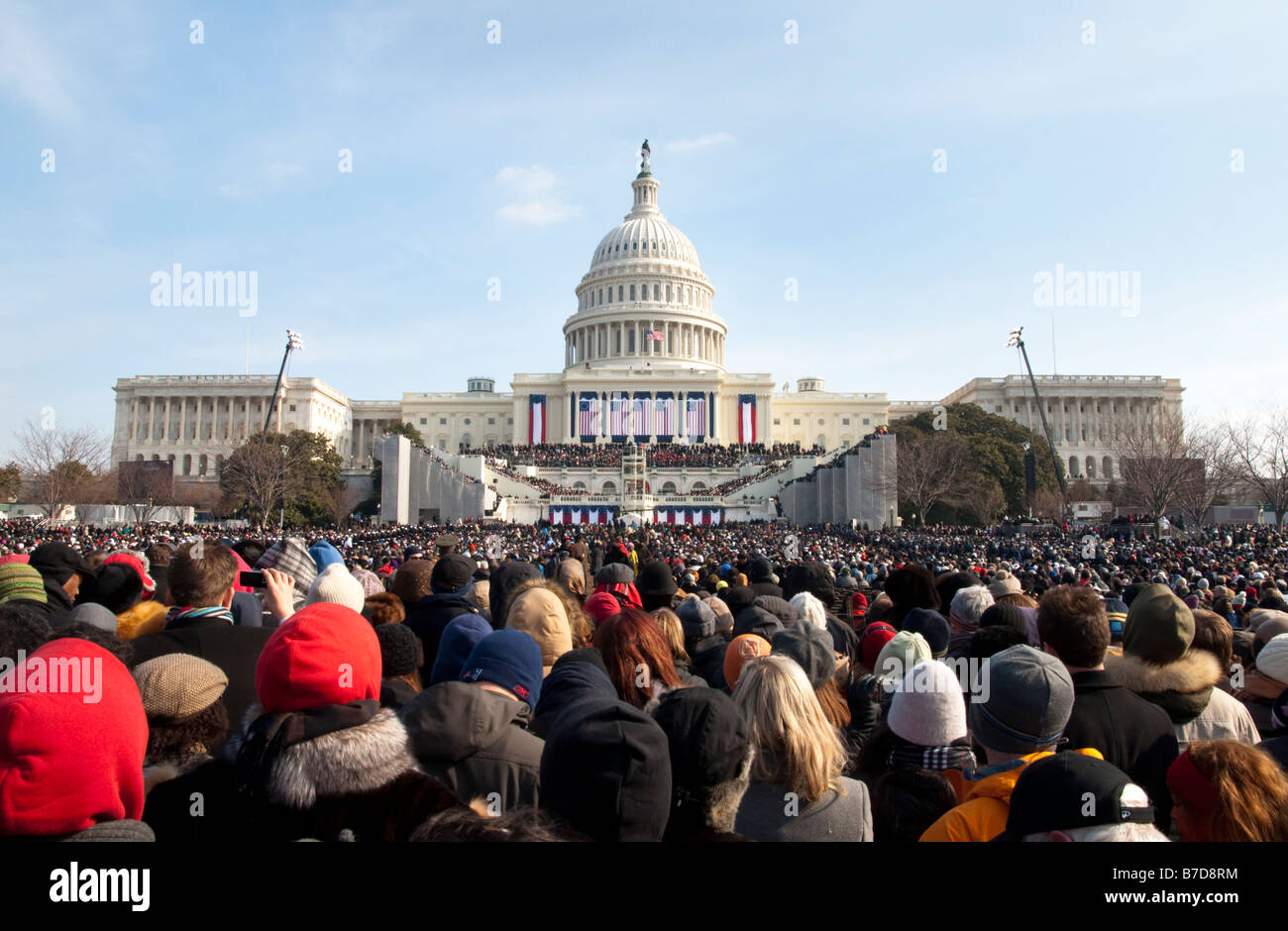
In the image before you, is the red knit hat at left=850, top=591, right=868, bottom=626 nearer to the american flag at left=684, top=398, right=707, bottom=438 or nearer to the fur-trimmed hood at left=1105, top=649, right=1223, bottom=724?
the fur-trimmed hood at left=1105, top=649, right=1223, bottom=724


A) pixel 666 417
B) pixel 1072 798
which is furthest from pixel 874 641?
pixel 666 417

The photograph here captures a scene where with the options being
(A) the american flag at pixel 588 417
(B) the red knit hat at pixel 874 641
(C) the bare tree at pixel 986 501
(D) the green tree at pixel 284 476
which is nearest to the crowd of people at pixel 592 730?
(B) the red knit hat at pixel 874 641

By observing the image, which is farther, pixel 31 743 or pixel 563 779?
pixel 563 779

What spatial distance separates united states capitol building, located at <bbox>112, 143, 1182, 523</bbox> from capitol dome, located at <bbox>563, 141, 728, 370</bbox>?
0.19 m

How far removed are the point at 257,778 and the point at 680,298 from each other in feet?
375

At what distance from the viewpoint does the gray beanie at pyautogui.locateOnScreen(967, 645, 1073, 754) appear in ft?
12.3

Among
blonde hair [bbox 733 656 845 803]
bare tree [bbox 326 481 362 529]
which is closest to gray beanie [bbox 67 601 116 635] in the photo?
blonde hair [bbox 733 656 845 803]

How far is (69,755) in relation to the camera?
2.73 meters

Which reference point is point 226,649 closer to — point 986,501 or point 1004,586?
point 1004,586

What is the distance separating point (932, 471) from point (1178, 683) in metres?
53.6

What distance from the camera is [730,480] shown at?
74.5 meters

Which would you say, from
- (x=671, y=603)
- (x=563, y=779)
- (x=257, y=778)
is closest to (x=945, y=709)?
(x=563, y=779)

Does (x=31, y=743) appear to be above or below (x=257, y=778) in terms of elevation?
above
